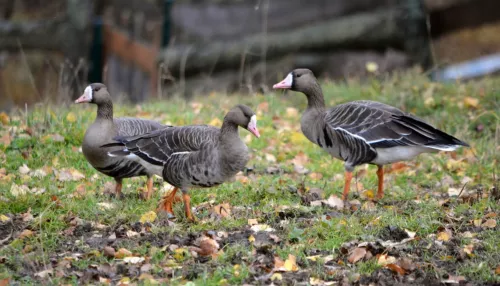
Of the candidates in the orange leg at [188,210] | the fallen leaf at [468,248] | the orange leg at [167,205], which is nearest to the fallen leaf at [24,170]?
the orange leg at [167,205]

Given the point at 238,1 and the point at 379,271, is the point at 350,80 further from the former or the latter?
the point at 379,271

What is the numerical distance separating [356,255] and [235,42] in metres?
8.25

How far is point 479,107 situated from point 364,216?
190 inches

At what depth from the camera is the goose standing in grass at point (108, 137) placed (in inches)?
297

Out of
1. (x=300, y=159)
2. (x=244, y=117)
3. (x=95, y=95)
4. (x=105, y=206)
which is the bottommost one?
(x=105, y=206)

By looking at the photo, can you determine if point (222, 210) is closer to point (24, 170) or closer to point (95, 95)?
point (95, 95)

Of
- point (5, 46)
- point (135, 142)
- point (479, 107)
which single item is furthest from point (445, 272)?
point (5, 46)

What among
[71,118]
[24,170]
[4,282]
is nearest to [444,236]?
[4,282]

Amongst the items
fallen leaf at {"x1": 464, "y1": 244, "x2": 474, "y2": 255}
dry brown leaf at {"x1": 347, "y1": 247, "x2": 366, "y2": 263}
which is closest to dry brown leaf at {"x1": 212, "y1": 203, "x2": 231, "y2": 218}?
dry brown leaf at {"x1": 347, "y1": 247, "x2": 366, "y2": 263}

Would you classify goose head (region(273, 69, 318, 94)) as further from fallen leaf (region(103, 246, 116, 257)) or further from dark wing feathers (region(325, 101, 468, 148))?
fallen leaf (region(103, 246, 116, 257))

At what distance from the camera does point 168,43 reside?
14.0 meters

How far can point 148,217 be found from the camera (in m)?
6.84

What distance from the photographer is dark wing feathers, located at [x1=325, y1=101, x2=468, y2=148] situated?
25.3 feet

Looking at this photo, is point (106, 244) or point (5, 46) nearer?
point (106, 244)
